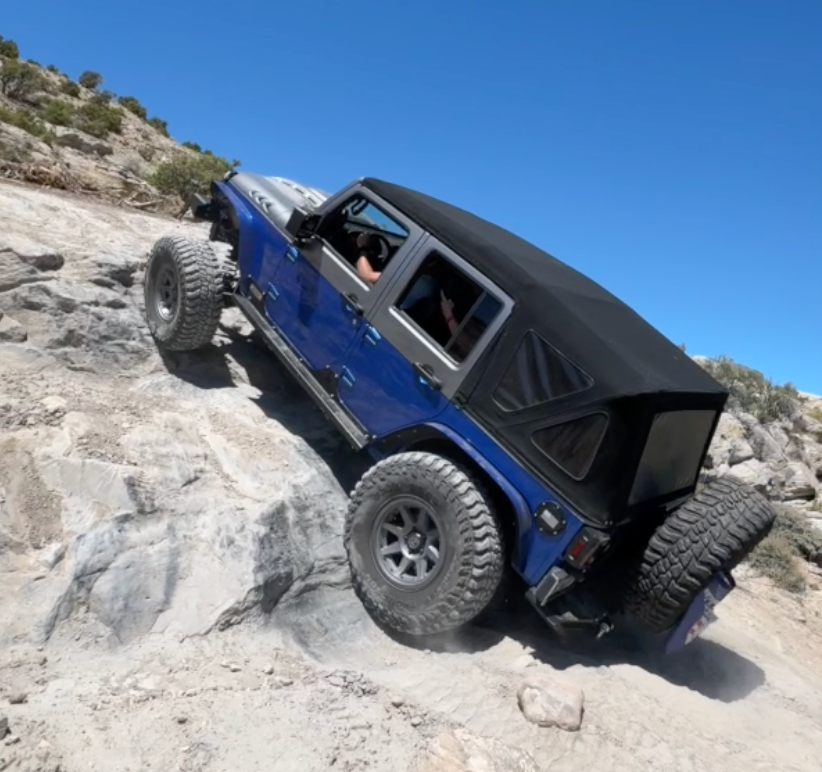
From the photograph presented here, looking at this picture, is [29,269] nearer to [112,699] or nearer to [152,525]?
[152,525]

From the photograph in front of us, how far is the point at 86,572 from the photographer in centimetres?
349

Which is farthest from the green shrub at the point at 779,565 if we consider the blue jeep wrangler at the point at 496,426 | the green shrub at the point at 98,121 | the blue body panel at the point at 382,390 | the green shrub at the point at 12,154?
the green shrub at the point at 98,121

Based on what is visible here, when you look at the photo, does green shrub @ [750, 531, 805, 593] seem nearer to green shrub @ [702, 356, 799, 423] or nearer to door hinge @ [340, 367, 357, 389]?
door hinge @ [340, 367, 357, 389]

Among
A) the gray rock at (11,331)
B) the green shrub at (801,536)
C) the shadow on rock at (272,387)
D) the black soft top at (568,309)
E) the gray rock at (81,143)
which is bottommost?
the gray rock at (81,143)

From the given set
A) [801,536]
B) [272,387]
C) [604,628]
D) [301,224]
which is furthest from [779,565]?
Answer: [301,224]

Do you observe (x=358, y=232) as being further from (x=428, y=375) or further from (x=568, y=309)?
(x=568, y=309)

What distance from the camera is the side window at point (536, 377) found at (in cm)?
398

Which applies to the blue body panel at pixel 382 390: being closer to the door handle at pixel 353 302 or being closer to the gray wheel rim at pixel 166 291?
the door handle at pixel 353 302

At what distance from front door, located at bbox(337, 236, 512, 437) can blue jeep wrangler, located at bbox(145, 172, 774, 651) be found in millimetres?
11

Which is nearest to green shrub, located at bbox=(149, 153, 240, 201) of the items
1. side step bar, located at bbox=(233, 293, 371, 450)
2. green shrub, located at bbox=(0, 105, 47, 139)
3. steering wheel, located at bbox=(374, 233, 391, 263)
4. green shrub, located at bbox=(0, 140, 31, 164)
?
green shrub, located at bbox=(0, 140, 31, 164)

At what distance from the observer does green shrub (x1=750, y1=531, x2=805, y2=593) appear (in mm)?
7211

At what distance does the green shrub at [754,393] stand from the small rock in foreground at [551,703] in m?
11.3

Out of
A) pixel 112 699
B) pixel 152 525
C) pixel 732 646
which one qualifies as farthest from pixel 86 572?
pixel 732 646

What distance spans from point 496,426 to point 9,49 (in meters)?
29.4
